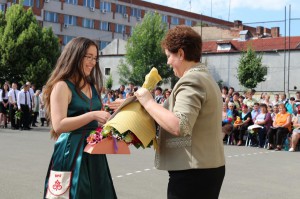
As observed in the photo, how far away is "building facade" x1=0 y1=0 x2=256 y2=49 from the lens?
65812mm

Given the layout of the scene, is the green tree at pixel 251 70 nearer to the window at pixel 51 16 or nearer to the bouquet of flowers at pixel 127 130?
the window at pixel 51 16

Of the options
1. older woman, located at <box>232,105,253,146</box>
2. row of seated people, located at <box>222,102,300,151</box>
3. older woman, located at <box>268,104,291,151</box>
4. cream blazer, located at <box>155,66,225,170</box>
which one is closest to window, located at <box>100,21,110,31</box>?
row of seated people, located at <box>222,102,300,151</box>

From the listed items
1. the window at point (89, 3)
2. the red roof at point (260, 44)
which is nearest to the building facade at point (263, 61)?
the red roof at point (260, 44)

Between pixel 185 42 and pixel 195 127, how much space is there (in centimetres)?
53

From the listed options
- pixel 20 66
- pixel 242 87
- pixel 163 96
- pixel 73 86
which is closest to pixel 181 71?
pixel 73 86

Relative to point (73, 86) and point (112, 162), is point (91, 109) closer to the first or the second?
point (73, 86)

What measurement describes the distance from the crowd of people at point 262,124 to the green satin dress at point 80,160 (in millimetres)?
11566

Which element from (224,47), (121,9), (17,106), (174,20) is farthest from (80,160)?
(174,20)

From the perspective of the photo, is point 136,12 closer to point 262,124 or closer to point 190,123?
point 262,124

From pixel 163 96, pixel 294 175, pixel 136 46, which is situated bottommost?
pixel 294 175

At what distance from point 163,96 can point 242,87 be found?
29.1m

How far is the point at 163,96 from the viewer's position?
773 inches

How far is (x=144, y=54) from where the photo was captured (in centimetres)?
5334

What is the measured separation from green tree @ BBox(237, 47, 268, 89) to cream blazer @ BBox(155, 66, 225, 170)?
4115cm
